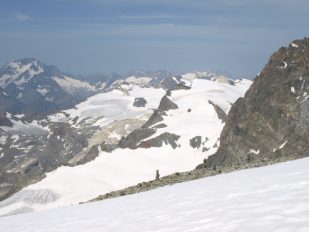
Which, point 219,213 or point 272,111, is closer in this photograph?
point 219,213

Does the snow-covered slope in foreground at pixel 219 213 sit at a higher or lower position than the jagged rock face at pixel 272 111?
lower

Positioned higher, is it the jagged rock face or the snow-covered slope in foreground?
the jagged rock face

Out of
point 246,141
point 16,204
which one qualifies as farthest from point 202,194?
point 16,204

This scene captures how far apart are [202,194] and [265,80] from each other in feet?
520

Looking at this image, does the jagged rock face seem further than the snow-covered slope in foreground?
Yes

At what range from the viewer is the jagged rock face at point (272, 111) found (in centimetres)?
14618

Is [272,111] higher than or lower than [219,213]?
higher

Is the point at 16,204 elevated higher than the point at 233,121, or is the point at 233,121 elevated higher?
the point at 233,121

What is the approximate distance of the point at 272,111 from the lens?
523 ft

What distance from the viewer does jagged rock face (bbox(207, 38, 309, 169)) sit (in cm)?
14618

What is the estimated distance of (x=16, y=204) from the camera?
19975 cm

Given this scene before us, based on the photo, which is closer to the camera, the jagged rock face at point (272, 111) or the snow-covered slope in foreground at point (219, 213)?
the snow-covered slope in foreground at point (219, 213)

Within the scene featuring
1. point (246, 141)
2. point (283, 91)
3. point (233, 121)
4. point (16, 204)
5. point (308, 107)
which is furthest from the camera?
point (16, 204)

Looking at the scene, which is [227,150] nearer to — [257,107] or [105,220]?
[257,107]
